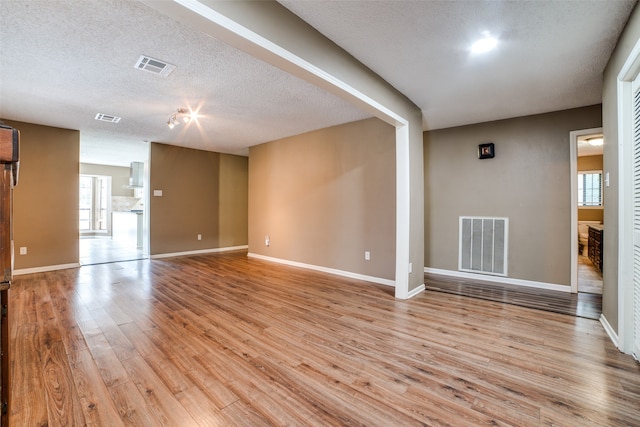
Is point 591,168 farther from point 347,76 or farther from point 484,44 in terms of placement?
point 347,76

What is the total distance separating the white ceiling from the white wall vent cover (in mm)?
1535

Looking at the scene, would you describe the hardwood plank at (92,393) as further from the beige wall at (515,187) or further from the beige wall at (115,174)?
the beige wall at (115,174)

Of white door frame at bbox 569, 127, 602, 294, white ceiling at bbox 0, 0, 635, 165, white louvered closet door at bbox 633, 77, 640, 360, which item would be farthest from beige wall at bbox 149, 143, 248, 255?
white louvered closet door at bbox 633, 77, 640, 360

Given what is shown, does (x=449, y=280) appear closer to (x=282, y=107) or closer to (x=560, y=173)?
(x=560, y=173)

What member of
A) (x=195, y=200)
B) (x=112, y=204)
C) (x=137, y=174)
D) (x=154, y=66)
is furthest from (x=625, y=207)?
(x=112, y=204)

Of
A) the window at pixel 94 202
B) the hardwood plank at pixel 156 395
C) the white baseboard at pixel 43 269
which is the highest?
the window at pixel 94 202

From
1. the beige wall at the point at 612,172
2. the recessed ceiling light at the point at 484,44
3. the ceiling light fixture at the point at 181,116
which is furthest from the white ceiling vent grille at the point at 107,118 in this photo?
the beige wall at the point at 612,172

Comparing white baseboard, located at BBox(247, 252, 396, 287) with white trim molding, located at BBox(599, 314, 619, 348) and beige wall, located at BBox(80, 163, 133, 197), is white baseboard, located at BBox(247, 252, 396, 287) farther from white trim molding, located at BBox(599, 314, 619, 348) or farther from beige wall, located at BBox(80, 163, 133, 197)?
beige wall, located at BBox(80, 163, 133, 197)

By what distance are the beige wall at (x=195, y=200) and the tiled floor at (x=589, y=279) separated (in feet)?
22.0

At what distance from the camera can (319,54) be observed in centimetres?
218

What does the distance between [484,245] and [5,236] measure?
4.85 m

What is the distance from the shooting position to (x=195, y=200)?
21.7ft

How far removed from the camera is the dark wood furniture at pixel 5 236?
69cm

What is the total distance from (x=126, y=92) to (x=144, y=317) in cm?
252
